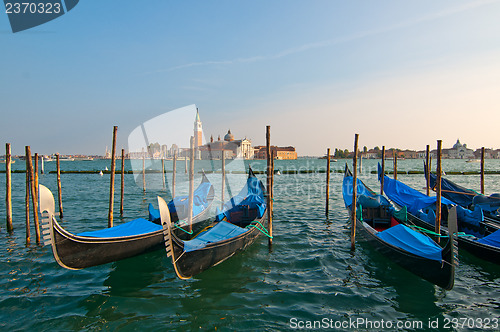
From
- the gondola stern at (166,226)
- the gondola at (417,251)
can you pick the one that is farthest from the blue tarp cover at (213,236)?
the gondola at (417,251)

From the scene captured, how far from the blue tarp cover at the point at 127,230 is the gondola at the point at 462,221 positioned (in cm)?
604

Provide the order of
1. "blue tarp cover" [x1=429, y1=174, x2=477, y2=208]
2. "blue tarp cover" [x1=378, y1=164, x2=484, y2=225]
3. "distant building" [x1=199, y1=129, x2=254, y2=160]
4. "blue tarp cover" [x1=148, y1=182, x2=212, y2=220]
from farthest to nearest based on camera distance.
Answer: "distant building" [x1=199, y1=129, x2=254, y2=160], "blue tarp cover" [x1=429, y1=174, x2=477, y2=208], "blue tarp cover" [x1=148, y1=182, x2=212, y2=220], "blue tarp cover" [x1=378, y1=164, x2=484, y2=225]

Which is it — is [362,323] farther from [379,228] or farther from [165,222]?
[379,228]

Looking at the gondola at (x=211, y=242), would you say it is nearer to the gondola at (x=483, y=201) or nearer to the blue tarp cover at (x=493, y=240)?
the blue tarp cover at (x=493, y=240)

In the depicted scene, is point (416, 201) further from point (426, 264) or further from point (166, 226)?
point (166, 226)

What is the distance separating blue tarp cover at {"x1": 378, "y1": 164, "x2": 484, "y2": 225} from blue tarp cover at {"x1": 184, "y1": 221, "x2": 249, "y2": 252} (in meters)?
5.45

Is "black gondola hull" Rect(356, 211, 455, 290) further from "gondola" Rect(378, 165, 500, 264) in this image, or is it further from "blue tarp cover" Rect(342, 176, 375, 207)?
"blue tarp cover" Rect(342, 176, 375, 207)

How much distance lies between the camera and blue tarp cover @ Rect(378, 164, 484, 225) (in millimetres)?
7020

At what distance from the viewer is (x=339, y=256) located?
21.6 feet

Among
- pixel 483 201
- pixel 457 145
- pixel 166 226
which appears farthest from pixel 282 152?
pixel 166 226

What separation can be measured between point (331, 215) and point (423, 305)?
6800mm

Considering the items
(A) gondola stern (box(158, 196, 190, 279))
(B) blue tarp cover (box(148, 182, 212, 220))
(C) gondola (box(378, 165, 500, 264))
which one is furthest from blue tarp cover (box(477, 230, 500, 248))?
(B) blue tarp cover (box(148, 182, 212, 220))

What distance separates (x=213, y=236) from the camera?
5770 millimetres

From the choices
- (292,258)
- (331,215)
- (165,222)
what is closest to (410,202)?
(331,215)
